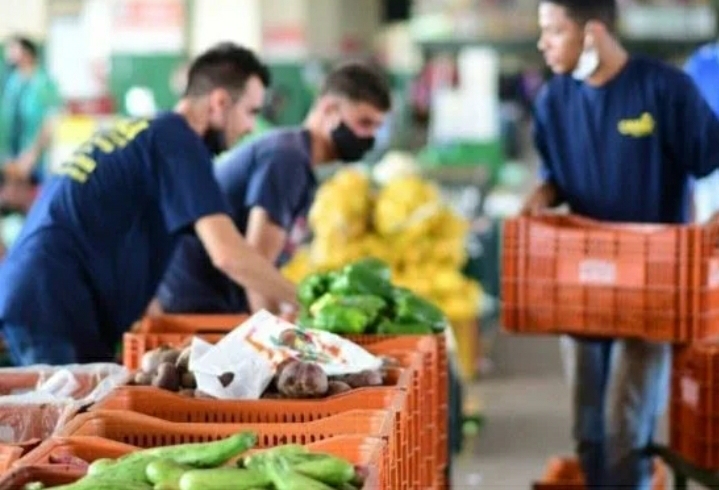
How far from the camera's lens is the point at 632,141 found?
18.8 feet

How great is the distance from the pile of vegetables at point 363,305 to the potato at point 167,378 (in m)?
0.98

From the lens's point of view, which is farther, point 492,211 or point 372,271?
point 492,211

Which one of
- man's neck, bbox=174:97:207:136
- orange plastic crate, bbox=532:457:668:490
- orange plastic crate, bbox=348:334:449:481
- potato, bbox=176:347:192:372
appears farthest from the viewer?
orange plastic crate, bbox=532:457:668:490

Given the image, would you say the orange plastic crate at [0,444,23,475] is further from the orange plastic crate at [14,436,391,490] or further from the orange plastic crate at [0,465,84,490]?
the orange plastic crate at [0,465,84,490]

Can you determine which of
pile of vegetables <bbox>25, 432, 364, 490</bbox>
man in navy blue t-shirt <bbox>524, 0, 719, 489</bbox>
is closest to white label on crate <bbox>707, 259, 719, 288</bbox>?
man in navy blue t-shirt <bbox>524, 0, 719, 489</bbox>

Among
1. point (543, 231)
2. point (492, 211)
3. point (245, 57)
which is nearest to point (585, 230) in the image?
point (543, 231)

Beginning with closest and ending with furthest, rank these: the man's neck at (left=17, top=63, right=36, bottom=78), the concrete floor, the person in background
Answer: the person in background, the concrete floor, the man's neck at (left=17, top=63, right=36, bottom=78)

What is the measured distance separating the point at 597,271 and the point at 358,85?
3.59ft

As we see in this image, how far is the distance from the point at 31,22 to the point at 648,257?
37.5 feet

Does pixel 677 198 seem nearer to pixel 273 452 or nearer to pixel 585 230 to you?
pixel 585 230

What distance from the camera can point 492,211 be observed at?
12.6m

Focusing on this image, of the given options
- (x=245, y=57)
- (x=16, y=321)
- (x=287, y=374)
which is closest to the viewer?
(x=287, y=374)

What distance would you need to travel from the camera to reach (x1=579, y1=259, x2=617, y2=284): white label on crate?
5.53 metres

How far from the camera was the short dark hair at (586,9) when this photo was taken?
570cm
